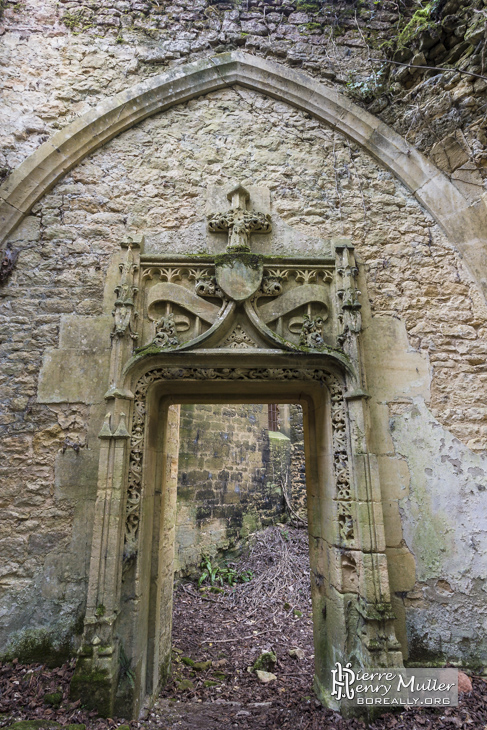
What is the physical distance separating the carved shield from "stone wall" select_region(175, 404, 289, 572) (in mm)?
4852

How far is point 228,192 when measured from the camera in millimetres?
3857

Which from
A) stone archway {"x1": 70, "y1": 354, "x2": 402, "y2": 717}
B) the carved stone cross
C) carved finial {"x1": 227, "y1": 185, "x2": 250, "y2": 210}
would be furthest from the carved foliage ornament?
carved finial {"x1": 227, "y1": 185, "x2": 250, "y2": 210}

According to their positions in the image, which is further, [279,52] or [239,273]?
[279,52]

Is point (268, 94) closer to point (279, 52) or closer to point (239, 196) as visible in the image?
point (279, 52)

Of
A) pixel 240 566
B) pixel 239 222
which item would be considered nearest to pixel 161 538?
pixel 239 222

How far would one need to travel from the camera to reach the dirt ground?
A: 265cm

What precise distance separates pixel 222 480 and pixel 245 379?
18.6 feet

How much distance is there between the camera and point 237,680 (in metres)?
4.08

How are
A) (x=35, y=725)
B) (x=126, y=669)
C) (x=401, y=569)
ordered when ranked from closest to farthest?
(x=35, y=725) < (x=126, y=669) < (x=401, y=569)

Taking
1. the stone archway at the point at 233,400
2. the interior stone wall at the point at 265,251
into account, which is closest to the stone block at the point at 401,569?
the interior stone wall at the point at 265,251

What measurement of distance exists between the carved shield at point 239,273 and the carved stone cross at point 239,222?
4.8 inches

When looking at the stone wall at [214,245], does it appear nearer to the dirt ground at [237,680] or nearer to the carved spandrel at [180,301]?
the carved spandrel at [180,301]

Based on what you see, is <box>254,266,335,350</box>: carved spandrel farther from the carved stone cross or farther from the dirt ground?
the dirt ground

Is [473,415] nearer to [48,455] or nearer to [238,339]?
[238,339]
